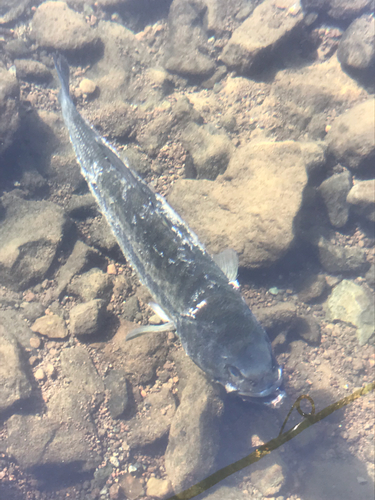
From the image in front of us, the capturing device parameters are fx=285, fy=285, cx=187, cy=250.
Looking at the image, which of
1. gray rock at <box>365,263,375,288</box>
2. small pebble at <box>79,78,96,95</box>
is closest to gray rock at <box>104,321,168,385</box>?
gray rock at <box>365,263,375,288</box>

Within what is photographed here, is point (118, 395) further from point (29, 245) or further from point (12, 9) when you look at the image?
point (12, 9)

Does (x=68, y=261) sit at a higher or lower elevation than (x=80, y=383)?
higher

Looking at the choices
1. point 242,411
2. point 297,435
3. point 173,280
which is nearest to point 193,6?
point 173,280

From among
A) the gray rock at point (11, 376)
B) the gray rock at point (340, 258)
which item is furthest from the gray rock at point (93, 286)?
the gray rock at point (340, 258)

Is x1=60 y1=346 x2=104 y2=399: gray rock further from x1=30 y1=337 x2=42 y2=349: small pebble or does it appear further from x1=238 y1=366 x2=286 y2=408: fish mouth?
x1=238 y1=366 x2=286 y2=408: fish mouth

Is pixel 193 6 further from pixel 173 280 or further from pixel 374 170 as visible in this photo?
pixel 173 280

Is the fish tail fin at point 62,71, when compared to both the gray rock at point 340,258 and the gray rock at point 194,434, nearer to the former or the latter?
the gray rock at point 194,434
